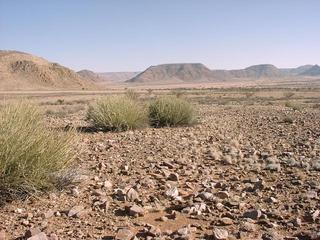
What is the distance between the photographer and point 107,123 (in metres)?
13.5

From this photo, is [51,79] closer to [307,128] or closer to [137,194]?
[307,128]

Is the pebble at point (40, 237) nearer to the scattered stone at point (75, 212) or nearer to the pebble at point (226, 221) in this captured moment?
the scattered stone at point (75, 212)

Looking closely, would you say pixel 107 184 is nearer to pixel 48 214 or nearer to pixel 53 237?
pixel 48 214

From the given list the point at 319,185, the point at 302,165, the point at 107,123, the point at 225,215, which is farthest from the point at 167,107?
the point at 225,215

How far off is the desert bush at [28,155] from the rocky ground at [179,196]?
251 mm

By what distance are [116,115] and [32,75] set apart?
90.6 m

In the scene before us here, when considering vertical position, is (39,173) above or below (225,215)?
above

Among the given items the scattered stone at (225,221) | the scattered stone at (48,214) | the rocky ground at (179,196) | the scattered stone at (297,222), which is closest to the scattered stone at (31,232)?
the rocky ground at (179,196)

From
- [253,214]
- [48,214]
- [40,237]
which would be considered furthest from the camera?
[253,214]

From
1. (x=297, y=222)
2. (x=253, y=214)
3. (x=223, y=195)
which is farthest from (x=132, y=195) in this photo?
(x=297, y=222)

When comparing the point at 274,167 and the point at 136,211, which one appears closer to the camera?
the point at 136,211

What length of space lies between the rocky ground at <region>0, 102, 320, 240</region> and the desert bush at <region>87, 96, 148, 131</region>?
6.60 ft

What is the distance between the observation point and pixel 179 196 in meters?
6.56

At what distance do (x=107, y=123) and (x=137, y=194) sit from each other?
23.5ft
